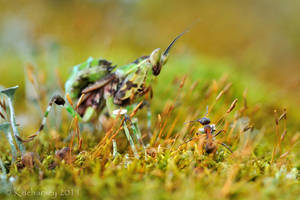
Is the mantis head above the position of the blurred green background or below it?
below

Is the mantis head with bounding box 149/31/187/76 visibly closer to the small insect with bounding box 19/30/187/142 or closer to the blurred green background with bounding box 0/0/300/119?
the small insect with bounding box 19/30/187/142

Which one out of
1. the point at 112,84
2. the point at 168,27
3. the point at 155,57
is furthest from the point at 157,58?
the point at 168,27

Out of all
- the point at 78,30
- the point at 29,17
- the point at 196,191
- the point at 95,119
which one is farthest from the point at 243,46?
the point at 196,191

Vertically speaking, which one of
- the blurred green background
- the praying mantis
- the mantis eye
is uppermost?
the blurred green background

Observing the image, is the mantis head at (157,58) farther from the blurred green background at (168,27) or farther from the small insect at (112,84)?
the blurred green background at (168,27)

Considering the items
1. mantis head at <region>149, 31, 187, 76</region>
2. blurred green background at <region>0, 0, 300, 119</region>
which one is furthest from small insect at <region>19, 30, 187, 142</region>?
blurred green background at <region>0, 0, 300, 119</region>

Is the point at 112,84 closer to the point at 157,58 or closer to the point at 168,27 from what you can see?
the point at 157,58

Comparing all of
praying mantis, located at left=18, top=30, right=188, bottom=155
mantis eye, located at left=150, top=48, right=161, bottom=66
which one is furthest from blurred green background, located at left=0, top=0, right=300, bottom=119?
mantis eye, located at left=150, top=48, right=161, bottom=66

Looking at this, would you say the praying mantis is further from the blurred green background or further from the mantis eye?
the blurred green background

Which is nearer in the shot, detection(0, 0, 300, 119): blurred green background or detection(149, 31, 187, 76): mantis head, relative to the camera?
detection(149, 31, 187, 76): mantis head
